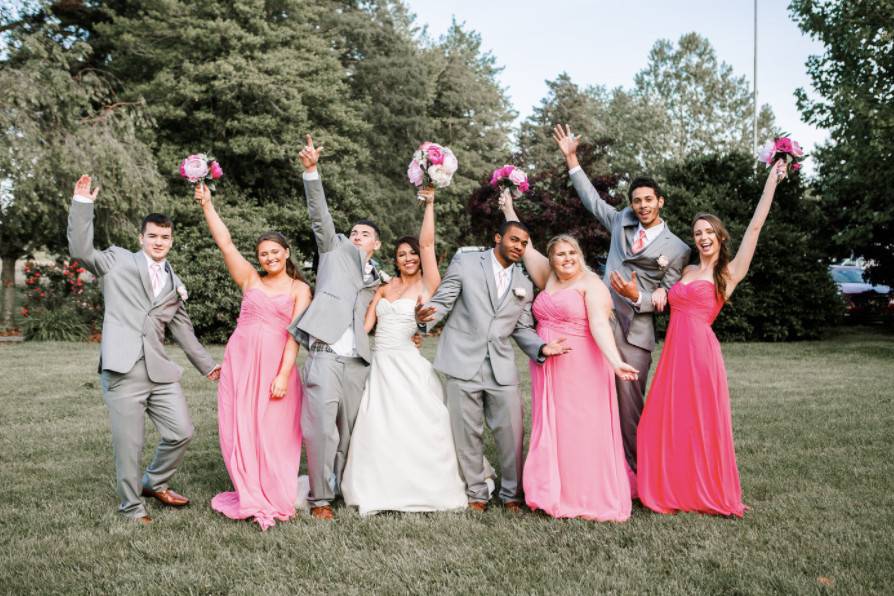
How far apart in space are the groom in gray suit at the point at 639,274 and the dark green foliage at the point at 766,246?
36.3ft

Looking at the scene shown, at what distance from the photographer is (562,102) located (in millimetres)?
49812

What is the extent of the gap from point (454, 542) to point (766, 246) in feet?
46.5

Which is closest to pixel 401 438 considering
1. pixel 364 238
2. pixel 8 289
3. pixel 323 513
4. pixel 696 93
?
pixel 323 513

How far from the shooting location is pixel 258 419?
549 centimetres

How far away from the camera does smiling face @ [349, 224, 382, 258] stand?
5875 mm

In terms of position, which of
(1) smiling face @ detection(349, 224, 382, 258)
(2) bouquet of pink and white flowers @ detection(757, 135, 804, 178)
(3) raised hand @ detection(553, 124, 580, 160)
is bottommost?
(1) smiling face @ detection(349, 224, 382, 258)

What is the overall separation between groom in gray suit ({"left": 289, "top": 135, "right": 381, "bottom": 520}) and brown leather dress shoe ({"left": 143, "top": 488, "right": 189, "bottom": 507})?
1054mm

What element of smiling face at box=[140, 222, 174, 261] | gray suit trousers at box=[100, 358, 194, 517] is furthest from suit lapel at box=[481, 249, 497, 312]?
gray suit trousers at box=[100, 358, 194, 517]

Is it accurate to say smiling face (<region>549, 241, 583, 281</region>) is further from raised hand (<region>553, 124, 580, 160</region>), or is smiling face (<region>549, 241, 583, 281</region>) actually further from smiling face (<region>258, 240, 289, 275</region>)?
smiling face (<region>258, 240, 289, 275</region>)

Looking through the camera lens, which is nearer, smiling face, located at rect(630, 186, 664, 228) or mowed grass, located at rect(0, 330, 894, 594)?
mowed grass, located at rect(0, 330, 894, 594)

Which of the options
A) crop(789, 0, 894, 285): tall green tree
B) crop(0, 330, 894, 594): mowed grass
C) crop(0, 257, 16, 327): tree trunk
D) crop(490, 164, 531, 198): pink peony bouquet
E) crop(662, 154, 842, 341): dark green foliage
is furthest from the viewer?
crop(0, 257, 16, 327): tree trunk

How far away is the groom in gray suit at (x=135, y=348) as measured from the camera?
521 centimetres

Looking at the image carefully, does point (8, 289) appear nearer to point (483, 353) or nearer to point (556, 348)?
point (483, 353)

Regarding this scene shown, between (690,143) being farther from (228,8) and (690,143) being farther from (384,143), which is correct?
(228,8)
